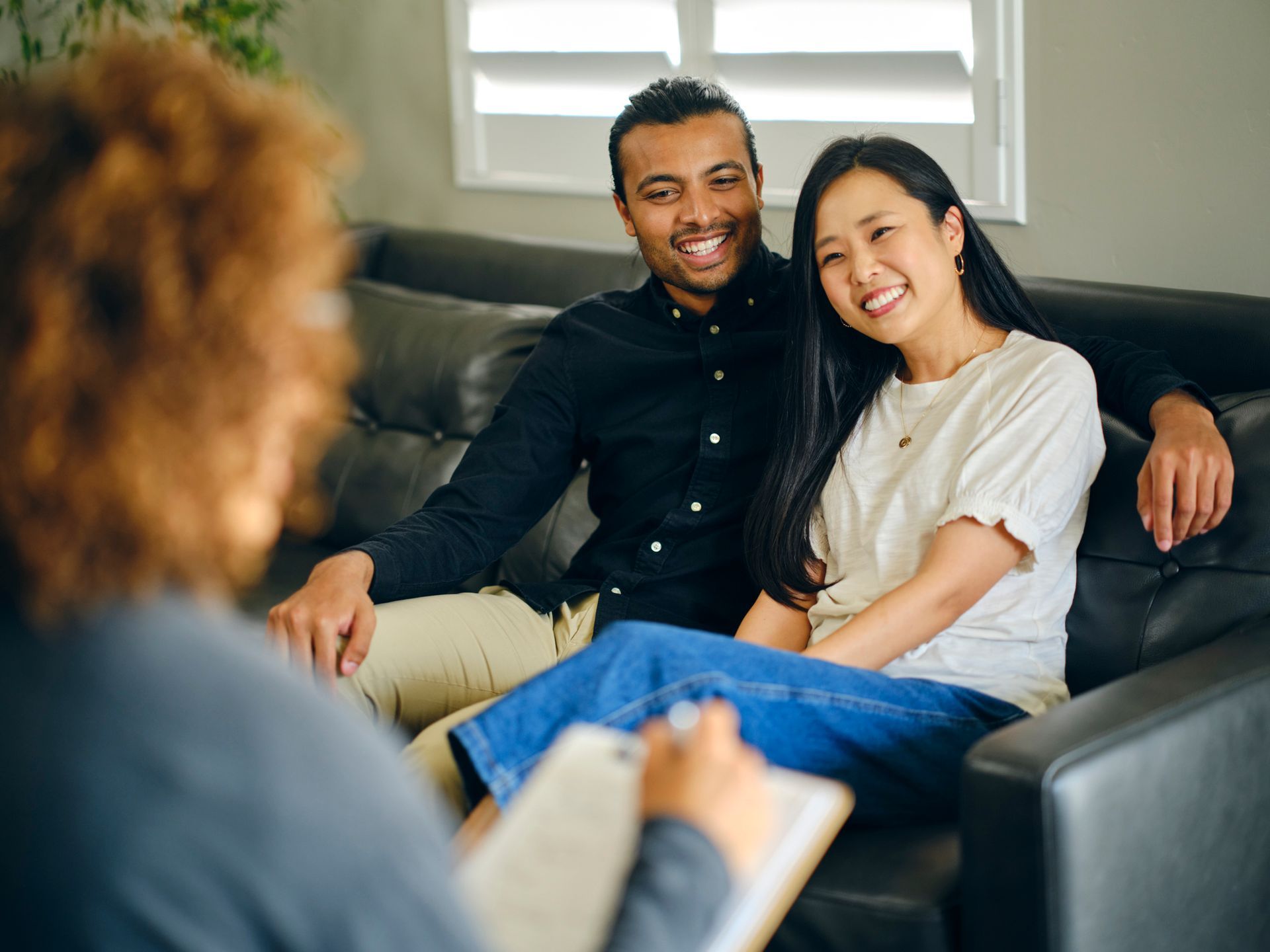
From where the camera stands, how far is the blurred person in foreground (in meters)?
0.55

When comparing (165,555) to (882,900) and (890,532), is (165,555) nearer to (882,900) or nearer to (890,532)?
(882,900)

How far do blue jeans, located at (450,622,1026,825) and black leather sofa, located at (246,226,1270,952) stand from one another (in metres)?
0.07

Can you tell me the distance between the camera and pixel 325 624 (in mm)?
1521

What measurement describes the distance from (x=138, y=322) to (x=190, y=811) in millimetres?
228

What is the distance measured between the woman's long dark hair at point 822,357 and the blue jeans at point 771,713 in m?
0.30

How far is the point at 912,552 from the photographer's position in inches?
57.1

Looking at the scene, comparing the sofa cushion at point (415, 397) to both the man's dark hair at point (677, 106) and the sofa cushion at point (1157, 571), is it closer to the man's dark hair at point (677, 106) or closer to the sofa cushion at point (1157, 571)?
the man's dark hair at point (677, 106)

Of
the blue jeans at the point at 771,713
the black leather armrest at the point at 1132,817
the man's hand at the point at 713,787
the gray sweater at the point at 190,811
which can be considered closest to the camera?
the gray sweater at the point at 190,811

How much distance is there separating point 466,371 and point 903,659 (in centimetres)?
121

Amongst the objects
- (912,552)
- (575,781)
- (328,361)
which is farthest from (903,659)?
(328,361)

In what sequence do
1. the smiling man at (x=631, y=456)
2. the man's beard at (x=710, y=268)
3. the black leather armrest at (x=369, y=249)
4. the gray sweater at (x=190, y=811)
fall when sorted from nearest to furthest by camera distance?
the gray sweater at (x=190, y=811), the smiling man at (x=631, y=456), the man's beard at (x=710, y=268), the black leather armrest at (x=369, y=249)

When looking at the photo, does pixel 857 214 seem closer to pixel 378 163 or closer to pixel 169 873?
pixel 169 873

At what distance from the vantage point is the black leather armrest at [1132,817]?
3.48 ft

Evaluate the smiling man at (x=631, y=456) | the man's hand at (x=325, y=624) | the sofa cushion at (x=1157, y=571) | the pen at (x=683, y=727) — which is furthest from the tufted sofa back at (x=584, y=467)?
the pen at (x=683, y=727)
